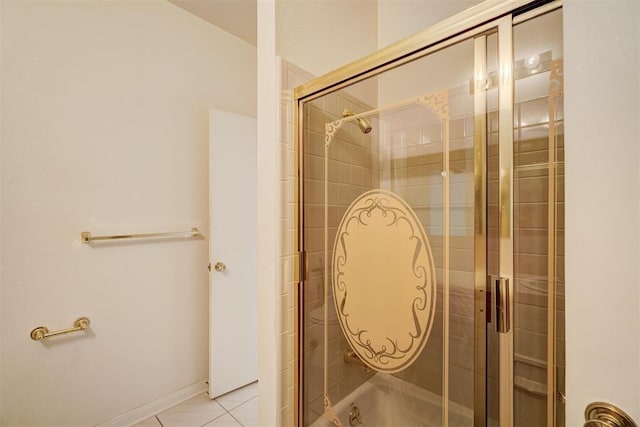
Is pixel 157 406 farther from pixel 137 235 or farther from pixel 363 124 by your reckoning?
pixel 363 124

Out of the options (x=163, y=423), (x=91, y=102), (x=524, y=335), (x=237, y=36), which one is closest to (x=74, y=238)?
(x=91, y=102)

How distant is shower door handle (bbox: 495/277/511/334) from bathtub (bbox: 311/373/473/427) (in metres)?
0.25

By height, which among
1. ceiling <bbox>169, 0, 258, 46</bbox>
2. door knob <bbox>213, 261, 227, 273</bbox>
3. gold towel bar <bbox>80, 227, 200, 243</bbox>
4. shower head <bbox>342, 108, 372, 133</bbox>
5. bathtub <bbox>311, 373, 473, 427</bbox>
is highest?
ceiling <bbox>169, 0, 258, 46</bbox>

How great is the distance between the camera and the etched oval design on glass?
0.75m

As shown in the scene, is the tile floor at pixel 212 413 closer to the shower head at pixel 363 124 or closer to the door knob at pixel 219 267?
the door knob at pixel 219 267

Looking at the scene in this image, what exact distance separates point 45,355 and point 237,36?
7.33 feet

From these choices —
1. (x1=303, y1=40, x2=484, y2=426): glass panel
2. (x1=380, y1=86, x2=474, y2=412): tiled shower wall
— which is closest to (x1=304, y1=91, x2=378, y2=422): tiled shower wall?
(x1=303, y1=40, x2=484, y2=426): glass panel

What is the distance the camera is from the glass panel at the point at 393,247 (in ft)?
2.27

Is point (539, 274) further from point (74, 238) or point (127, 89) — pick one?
point (127, 89)

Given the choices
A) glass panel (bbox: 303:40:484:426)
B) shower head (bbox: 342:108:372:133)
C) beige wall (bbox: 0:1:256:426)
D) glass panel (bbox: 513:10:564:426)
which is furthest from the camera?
beige wall (bbox: 0:1:256:426)

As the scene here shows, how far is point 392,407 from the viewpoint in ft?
2.92

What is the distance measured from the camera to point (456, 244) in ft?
2.26

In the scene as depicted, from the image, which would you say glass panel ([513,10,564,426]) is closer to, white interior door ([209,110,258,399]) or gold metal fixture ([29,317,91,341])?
white interior door ([209,110,258,399])

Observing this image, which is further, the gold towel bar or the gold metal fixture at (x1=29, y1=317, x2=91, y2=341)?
the gold towel bar
